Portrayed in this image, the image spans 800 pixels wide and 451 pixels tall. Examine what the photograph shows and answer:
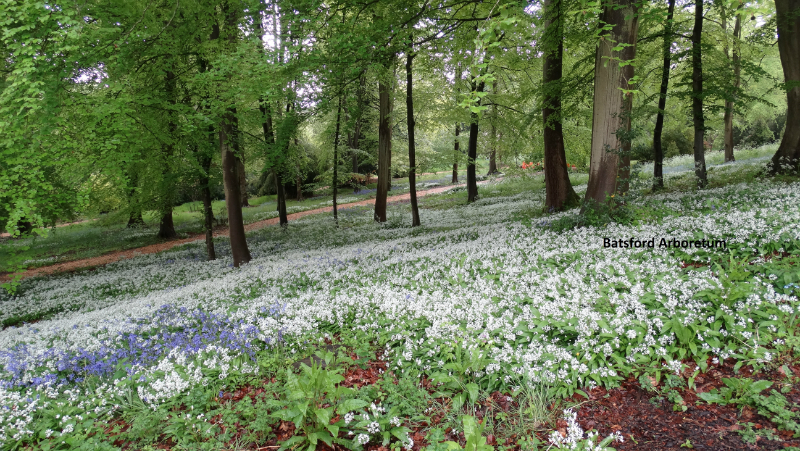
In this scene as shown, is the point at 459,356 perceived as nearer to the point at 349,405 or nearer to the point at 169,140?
the point at 349,405

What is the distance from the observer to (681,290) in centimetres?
465

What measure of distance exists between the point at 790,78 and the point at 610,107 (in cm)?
910

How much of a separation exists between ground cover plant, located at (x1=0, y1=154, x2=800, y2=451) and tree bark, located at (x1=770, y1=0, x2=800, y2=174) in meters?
6.61

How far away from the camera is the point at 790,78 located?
12258 millimetres

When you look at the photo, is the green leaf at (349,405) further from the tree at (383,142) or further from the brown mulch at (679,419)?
the tree at (383,142)

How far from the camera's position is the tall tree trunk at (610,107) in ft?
26.7

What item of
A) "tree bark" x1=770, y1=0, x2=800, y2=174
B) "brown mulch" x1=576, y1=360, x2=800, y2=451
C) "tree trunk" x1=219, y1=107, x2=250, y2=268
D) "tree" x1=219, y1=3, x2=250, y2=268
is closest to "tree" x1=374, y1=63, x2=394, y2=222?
"tree" x1=219, y1=3, x2=250, y2=268

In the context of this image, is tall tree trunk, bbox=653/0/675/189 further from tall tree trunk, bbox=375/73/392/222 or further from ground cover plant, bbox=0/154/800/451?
tall tree trunk, bbox=375/73/392/222

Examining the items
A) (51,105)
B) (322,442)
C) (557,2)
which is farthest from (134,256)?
(557,2)

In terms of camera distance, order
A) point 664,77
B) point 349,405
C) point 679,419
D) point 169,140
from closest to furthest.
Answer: point 679,419, point 349,405, point 169,140, point 664,77

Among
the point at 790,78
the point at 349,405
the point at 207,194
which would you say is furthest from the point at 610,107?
the point at 207,194

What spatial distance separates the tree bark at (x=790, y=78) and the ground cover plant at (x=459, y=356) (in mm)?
6613

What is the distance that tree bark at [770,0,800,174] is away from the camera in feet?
39.0

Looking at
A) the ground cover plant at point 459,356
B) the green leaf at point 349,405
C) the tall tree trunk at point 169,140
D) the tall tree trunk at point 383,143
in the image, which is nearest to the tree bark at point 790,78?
the ground cover plant at point 459,356
